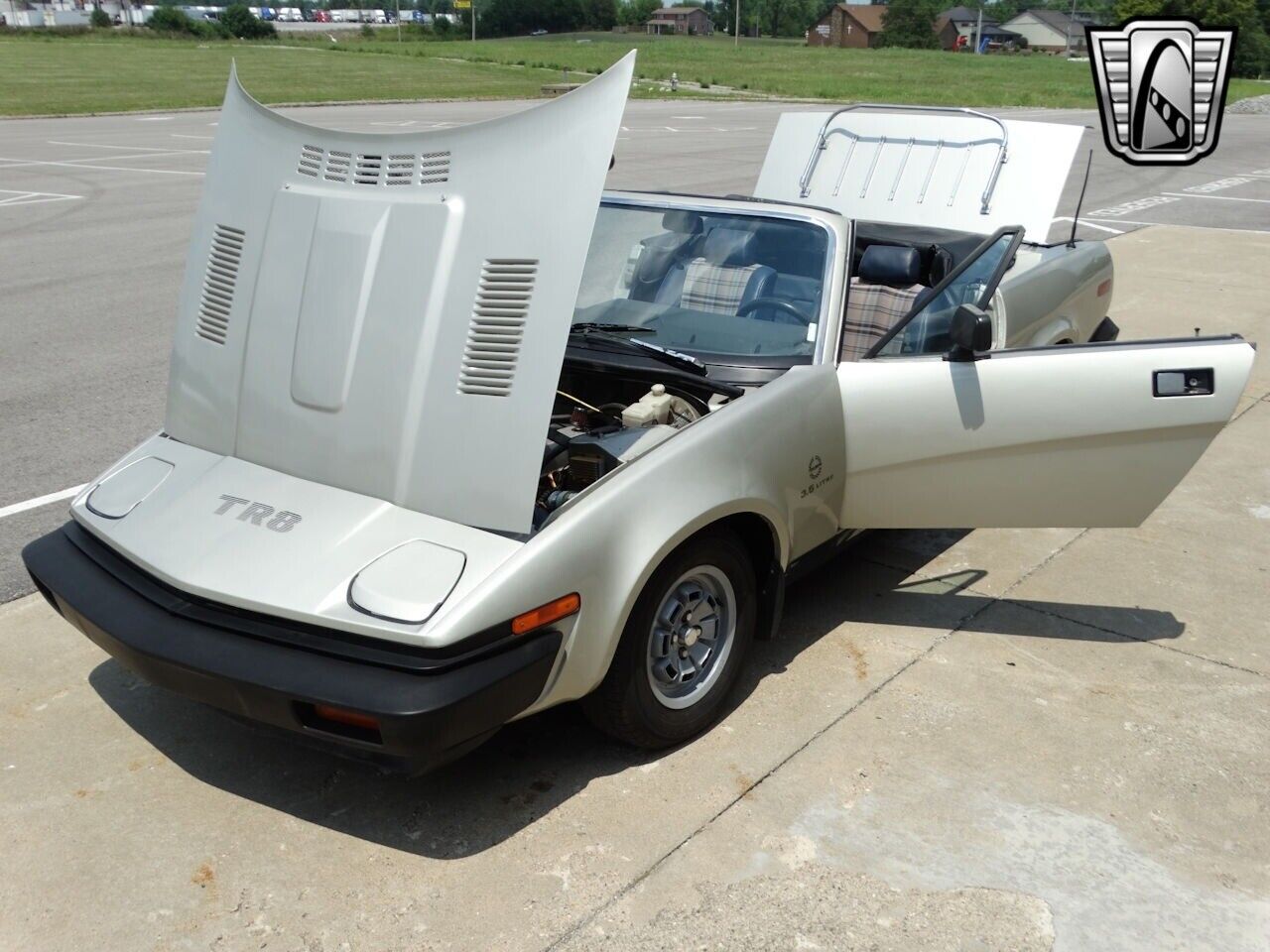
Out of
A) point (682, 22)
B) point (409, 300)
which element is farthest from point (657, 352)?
point (682, 22)

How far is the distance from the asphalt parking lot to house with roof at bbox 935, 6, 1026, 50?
131m

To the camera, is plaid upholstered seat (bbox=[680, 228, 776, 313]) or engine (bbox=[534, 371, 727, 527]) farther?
plaid upholstered seat (bbox=[680, 228, 776, 313])

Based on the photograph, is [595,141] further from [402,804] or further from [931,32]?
[931,32]

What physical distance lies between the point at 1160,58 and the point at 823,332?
1256 centimetres

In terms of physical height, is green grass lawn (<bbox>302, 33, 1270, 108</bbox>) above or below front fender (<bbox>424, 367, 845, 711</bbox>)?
above

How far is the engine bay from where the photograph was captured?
3.65 meters

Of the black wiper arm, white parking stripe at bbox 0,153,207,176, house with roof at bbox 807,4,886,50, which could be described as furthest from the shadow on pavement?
house with roof at bbox 807,4,886,50

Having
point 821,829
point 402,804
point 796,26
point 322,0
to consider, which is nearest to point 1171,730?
point 821,829

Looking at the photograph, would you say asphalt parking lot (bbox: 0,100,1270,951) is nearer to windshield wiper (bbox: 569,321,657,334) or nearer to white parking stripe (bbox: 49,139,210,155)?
windshield wiper (bbox: 569,321,657,334)

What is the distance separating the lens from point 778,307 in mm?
4387

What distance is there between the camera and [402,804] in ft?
11.6

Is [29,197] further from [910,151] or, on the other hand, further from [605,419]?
[605,419]

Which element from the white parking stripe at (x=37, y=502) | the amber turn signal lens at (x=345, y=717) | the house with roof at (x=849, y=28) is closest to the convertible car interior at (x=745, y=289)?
the amber turn signal lens at (x=345, y=717)

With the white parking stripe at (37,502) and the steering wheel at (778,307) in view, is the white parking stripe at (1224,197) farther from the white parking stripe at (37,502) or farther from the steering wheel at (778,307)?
the white parking stripe at (37,502)
